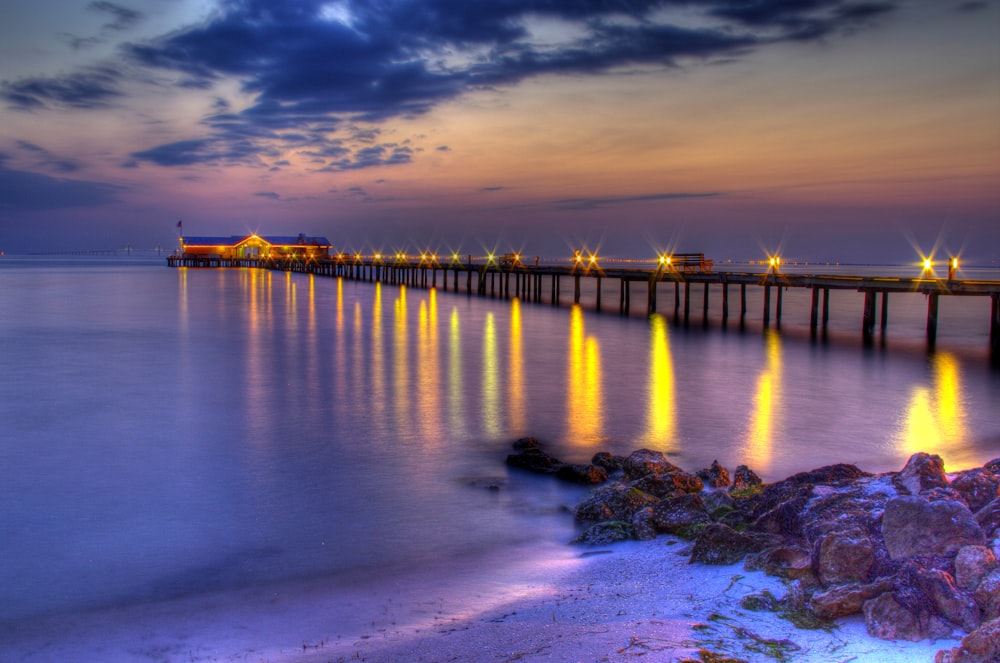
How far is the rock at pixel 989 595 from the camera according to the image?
16.5 feet

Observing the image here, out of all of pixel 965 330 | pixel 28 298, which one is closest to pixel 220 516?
pixel 965 330

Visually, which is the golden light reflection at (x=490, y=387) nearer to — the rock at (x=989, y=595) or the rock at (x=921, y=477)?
the rock at (x=921, y=477)

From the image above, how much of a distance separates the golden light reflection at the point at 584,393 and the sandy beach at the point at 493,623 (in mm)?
6083

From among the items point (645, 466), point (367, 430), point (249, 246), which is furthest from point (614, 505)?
point (249, 246)

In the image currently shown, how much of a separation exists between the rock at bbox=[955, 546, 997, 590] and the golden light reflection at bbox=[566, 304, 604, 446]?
302 inches

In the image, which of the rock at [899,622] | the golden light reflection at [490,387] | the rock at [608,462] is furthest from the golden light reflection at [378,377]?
the rock at [899,622]

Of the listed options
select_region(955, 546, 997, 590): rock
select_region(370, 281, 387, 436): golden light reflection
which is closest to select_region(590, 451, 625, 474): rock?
select_region(370, 281, 387, 436): golden light reflection

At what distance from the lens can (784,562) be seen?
6.19 m

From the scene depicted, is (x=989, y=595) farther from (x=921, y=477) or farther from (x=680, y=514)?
(x=680, y=514)

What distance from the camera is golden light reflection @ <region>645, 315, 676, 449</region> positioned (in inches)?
531

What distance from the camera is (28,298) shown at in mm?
52281

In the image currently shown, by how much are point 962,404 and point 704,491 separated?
35.4 ft

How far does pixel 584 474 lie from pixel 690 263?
3313cm

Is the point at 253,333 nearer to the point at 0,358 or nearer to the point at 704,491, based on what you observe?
the point at 0,358
